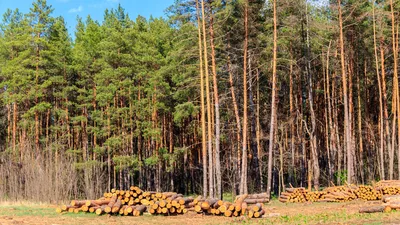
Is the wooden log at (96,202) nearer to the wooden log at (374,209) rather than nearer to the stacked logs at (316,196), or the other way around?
the wooden log at (374,209)

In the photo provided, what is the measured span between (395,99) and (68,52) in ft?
82.2

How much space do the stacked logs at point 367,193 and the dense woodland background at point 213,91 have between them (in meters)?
2.67

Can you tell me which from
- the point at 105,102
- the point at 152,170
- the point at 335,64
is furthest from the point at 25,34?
the point at 335,64

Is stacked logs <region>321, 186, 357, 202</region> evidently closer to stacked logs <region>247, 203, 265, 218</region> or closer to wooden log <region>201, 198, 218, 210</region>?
stacked logs <region>247, 203, 265, 218</region>

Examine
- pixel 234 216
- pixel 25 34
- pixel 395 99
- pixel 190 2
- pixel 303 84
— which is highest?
pixel 25 34

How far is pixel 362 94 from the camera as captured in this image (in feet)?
98.8

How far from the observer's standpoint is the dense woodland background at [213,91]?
2173 cm

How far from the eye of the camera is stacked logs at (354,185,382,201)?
60.3 feet

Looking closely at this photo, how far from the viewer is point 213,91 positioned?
23.8 metres

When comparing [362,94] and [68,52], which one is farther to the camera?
[68,52]

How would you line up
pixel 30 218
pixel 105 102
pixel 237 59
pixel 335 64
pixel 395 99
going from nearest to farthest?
pixel 30 218
pixel 395 99
pixel 237 59
pixel 335 64
pixel 105 102

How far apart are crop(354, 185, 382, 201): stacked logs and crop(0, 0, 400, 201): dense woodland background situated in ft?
8.76

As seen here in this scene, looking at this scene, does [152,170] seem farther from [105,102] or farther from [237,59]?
[237,59]

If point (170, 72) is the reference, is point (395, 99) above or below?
below
